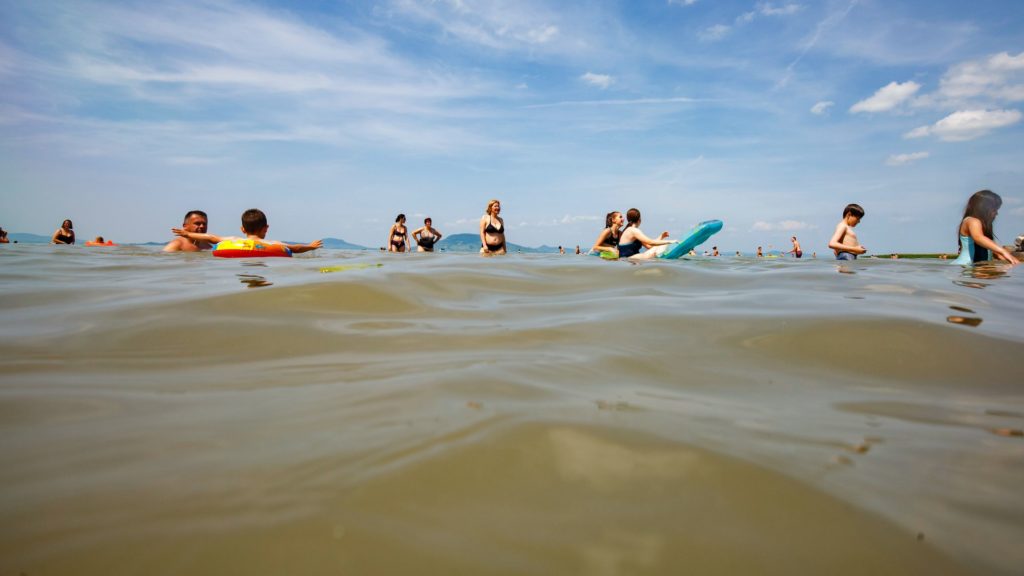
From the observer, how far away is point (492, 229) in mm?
12500

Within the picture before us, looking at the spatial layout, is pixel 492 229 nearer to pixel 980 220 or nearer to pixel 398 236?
pixel 398 236

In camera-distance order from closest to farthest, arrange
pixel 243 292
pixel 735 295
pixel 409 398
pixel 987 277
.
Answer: pixel 409 398, pixel 243 292, pixel 735 295, pixel 987 277

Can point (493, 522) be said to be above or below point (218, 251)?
below

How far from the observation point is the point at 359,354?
7.02ft

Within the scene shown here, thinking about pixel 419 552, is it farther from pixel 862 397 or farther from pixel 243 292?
pixel 243 292

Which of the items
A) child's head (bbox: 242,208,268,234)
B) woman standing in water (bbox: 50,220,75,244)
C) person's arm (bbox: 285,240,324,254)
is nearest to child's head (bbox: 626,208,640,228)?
person's arm (bbox: 285,240,324,254)

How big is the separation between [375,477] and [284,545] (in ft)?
0.75

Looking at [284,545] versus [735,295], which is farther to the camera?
[735,295]

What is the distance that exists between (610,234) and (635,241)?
1807 mm

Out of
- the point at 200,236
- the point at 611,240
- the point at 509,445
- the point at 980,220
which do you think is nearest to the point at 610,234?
the point at 611,240

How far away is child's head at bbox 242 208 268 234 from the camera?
7.34 m

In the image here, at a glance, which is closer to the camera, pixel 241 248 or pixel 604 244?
pixel 241 248

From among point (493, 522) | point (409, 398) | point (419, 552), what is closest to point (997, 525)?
point (493, 522)

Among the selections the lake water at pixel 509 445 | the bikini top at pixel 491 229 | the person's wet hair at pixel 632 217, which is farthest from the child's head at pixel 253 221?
the person's wet hair at pixel 632 217
